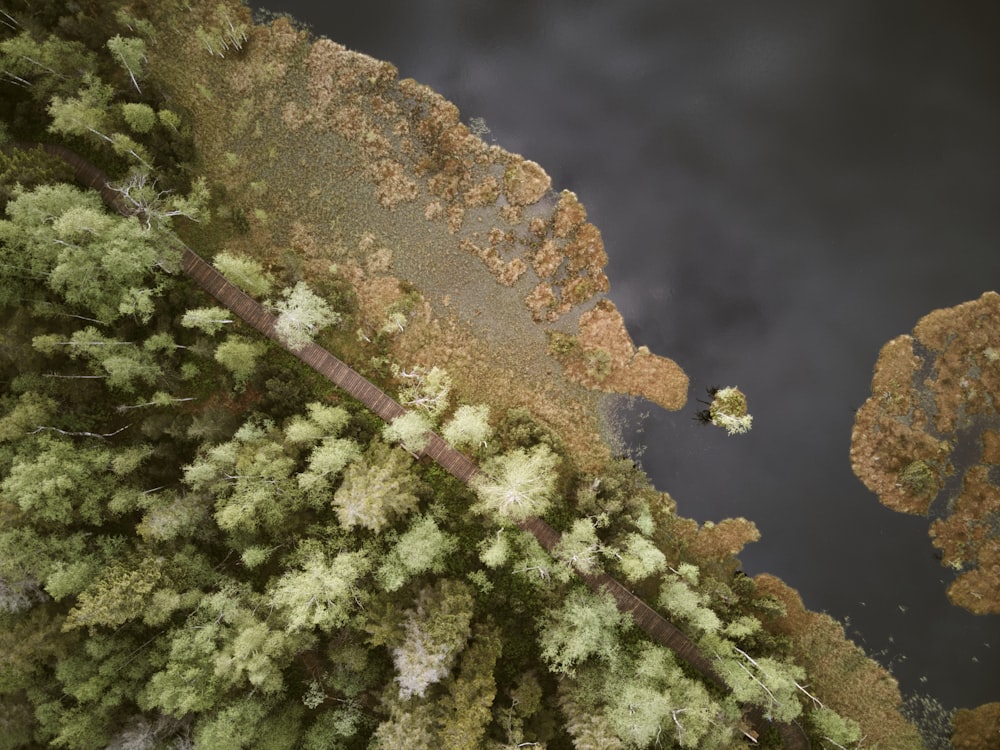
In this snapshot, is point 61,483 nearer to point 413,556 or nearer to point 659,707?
point 413,556

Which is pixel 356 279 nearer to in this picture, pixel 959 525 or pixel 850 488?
pixel 850 488

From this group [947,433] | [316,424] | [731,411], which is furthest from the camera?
[731,411]

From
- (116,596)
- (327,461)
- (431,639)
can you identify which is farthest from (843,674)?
(116,596)

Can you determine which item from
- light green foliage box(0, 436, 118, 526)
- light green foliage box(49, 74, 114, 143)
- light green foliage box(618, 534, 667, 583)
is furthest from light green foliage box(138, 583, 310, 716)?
light green foliage box(49, 74, 114, 143)

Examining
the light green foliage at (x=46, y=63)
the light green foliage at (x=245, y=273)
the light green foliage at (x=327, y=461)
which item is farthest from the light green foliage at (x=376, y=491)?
the light green foliage at (x=46, y=63)

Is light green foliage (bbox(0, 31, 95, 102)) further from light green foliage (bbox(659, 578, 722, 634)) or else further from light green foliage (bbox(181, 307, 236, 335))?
light green foliage (bbox(659, 578, 722, 634))

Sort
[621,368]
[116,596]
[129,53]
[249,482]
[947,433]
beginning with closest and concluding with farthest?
[116,596] < [249,482] < [129,53] < [947,433] < [621,368]

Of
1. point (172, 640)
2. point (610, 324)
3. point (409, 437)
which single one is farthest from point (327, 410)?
point (610, 324)
